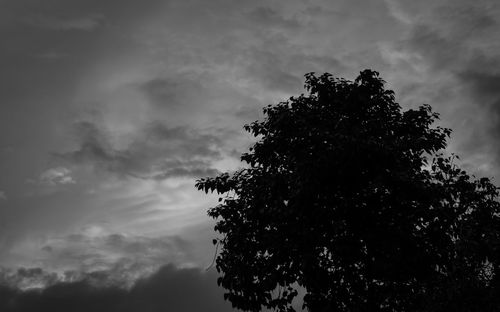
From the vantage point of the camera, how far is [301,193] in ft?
59.7

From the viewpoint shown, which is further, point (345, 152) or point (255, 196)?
point (255, 196)

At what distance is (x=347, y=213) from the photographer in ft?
62.1

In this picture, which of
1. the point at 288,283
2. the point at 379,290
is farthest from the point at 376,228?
the point at 288,283

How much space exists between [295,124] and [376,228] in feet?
17.7

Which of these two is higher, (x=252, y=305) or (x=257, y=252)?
(x=257, y=252)

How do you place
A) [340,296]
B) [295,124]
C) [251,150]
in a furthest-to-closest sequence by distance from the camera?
[251,150] < [295,124] < [340,296]

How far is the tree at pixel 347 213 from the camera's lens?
1817 cm

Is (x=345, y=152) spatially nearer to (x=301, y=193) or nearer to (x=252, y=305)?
(x=301, y=193)

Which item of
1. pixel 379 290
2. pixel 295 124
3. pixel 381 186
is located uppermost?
pixel 295 124

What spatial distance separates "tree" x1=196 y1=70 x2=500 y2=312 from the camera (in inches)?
715

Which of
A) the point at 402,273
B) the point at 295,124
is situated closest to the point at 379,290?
the point at 402,273

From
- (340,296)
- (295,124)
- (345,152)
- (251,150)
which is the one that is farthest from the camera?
(251,150)

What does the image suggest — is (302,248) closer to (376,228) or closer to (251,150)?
(376,228)

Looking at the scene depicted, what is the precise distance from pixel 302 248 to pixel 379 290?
3.41 m
